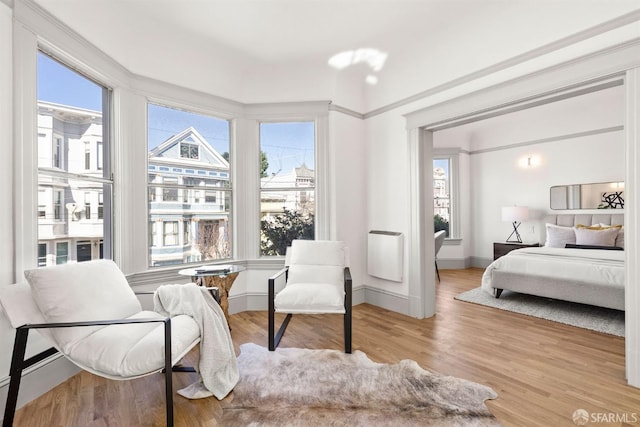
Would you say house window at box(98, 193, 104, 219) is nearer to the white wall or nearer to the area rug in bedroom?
the white wall

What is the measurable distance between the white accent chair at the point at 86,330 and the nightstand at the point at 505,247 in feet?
18.7

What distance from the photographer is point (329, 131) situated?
3.81 meters

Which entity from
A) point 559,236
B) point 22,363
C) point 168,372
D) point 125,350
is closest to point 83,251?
point 22,363

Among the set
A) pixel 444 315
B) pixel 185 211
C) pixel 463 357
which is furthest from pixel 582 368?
pixel 185 211

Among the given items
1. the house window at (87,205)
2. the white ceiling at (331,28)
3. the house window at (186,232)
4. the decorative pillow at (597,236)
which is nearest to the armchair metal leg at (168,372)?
the house window at (87,205)

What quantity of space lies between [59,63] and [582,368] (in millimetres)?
4609

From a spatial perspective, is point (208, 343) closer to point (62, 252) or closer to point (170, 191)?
point (62, 252)

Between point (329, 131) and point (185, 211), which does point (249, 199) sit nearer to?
point (185, 211)

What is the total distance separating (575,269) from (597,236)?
1786 millimetres

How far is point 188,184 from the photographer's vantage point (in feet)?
11.4

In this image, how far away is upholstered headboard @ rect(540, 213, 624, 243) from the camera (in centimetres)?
496

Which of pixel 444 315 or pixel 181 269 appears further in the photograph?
pixel 444 315

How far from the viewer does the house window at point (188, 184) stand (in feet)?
10.7

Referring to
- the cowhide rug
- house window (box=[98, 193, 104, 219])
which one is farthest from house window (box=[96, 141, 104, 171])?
the cowhide rug
